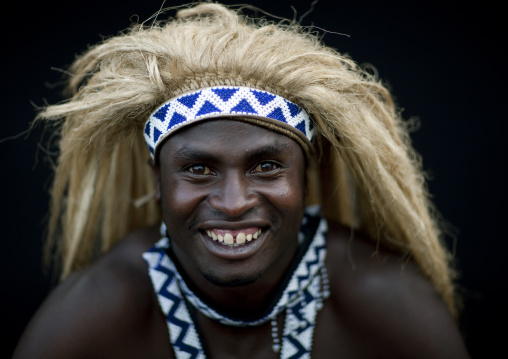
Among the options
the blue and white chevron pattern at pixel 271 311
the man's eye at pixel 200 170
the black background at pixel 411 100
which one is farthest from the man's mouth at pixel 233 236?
the black background at pixel 411 100

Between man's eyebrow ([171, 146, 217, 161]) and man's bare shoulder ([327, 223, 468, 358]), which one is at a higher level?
man's eyebrow ([171, 146, 217, 161])

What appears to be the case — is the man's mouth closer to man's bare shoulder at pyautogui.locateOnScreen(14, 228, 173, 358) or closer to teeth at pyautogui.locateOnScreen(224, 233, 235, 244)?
teeth at pyautogui.locateOnScreen(224, 233, 235, 244)

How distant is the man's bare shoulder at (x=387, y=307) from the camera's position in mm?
1646

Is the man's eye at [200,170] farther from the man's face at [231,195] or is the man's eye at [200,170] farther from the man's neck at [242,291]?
the man's neck at [242,291]

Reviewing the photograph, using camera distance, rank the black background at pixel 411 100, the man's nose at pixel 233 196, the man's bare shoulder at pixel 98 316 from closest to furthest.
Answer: the man's nose at pixel 233 196
the man's bare shoulder at pixel 98 316
the black background at pixel 411 100

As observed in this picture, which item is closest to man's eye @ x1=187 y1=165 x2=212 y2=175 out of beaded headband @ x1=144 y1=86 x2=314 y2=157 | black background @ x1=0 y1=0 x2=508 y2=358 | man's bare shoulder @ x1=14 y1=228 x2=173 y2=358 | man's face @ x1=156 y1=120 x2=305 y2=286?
man's face @ x1=156 y1=120 x2=305 y2=286

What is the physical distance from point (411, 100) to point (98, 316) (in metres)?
1.80

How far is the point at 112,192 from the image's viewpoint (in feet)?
6.61

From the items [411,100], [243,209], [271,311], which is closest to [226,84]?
[243,209]

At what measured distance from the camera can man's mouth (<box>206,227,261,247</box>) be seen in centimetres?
151

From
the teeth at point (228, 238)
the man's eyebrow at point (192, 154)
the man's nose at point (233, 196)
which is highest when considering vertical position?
the man's eyebrow at point (192, 154)

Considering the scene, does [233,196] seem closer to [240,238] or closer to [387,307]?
[240,238]

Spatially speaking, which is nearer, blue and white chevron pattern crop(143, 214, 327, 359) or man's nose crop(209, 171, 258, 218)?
man's nose crop(209, 171, 258, 218)

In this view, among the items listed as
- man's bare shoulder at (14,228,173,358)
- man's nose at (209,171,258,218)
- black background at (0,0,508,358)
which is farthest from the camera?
black background at (0,0,508,358)
